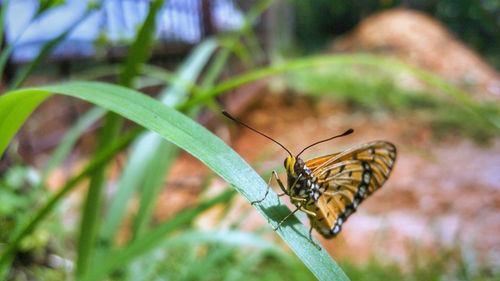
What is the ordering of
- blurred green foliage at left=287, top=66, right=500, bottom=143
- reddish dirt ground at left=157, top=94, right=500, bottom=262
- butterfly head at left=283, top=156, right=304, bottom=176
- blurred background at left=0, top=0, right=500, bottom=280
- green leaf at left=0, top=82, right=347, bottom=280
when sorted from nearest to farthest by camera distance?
1. green leaf at left=0, top=82, right=347, bottom=280
2. butterfly head at left=283, top=156, right=304, bottom=176
3. blurred background at left=0, top=0, right=500, bottom=280
4. reddish dirt ground at left=157, top=94, right=500, bottom=262
5. blurred green foliage at left=287, top=66, right=500, bottom=143

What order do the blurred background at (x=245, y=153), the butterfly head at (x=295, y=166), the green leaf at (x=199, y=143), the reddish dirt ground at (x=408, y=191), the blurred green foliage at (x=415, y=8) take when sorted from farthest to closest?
the blurred green foliage at (x=415, y=8) → the reddish dirt ground at (x=408, y=191) → the blurred background at (x=245, y=153) → the butterfly head at (x=295, y=166) → the green leaf at (x=199, y=143)

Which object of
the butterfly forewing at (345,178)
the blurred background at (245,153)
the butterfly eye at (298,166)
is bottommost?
the butterfly forewing at (345,178)

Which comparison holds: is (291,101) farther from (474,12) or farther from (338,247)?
(474,12)

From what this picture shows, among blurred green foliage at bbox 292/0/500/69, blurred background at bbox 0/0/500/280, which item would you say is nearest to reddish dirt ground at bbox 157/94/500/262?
blurred background at bbox 0/0/500/280

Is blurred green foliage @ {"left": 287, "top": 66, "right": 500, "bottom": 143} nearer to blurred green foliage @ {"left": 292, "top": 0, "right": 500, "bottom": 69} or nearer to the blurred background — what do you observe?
the blurred background

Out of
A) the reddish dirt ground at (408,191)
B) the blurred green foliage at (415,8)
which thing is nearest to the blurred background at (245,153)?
the reddish dirt ground at (408,191)

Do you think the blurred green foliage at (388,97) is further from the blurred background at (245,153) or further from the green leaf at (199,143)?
the green leaf at (199,143)

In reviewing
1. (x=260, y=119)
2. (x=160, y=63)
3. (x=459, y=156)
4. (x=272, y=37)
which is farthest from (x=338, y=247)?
(x=272, y=37)

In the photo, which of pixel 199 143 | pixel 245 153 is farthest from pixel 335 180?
pixel 245 153
